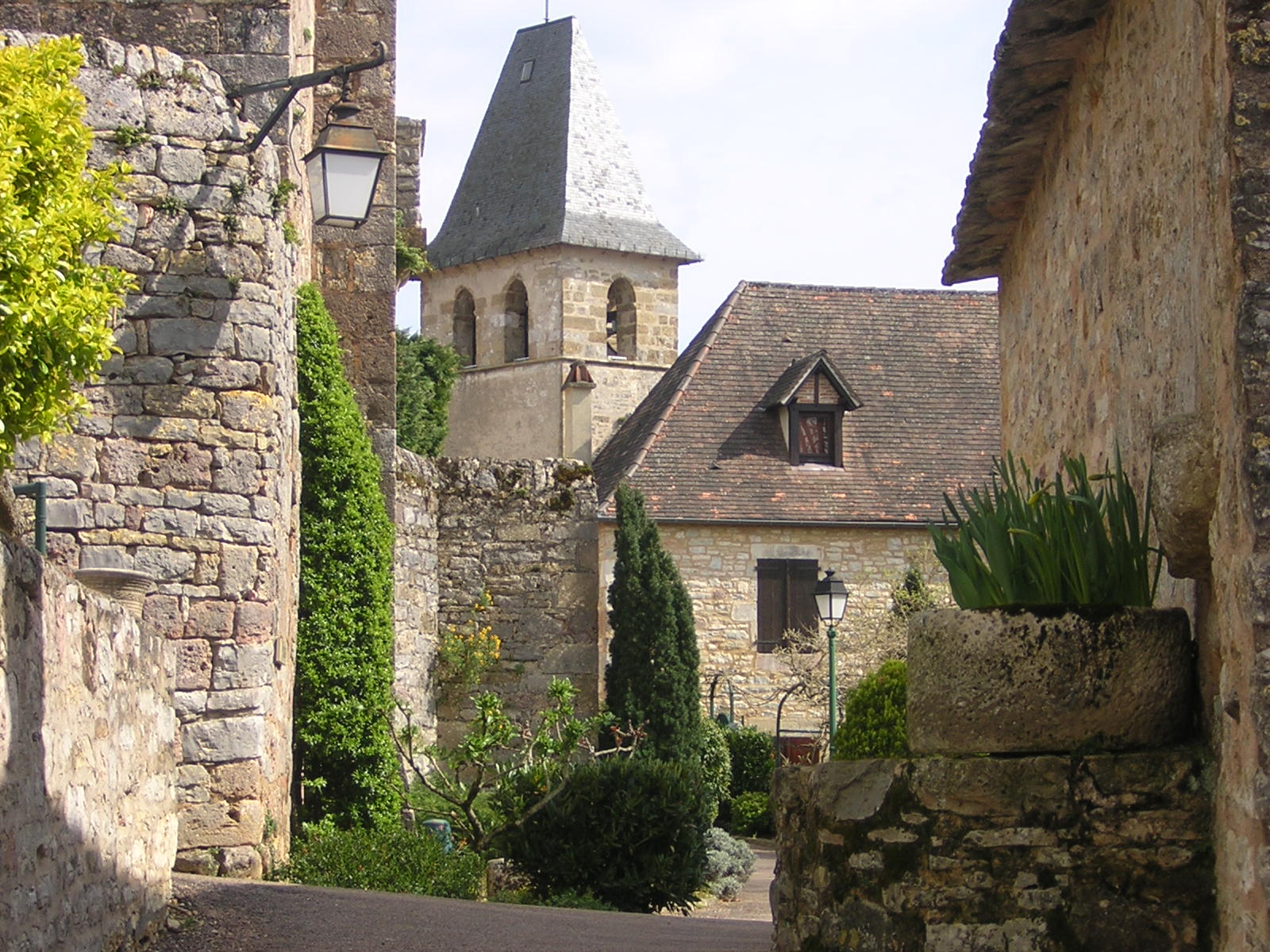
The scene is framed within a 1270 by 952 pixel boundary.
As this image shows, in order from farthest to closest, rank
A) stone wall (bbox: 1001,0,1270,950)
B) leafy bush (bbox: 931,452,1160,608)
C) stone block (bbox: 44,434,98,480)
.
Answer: stone block (bbox: 44,434,98,480) → leafy bush (bbox: 931,452,1160,608) → stone wall (bbox: 1001,0,1270,950)

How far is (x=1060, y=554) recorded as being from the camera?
4477 millimetres

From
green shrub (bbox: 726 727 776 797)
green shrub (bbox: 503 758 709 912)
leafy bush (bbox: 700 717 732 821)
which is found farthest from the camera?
green shrub (bbox: 726 727 776 797)

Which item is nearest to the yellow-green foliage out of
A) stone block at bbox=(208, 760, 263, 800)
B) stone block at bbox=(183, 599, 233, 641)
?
stone block at bbox=(183, 599, 233, 641)

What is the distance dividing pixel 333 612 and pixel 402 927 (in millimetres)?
4180

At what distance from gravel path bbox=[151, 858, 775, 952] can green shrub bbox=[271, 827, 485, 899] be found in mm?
636

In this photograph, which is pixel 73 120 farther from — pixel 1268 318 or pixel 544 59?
pixel 544 59

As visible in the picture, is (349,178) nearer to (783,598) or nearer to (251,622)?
(251,622)

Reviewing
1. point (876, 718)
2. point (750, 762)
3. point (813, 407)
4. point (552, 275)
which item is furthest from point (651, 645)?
point (552, 275)

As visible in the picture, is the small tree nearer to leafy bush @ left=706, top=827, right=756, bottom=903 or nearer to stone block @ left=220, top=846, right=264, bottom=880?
leafy bush @ left=706, top=827, right=756, bottom=903

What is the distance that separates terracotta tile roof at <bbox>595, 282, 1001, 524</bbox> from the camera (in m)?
21.6

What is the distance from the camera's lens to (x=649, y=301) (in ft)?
116

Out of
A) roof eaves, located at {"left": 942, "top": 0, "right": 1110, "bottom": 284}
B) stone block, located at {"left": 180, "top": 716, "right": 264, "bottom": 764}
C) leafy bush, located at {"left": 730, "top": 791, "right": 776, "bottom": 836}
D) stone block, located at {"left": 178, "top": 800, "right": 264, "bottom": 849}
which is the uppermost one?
roof eaves, located at {"left": 942, "top": 0, "right": 1110, "bottom": 284}

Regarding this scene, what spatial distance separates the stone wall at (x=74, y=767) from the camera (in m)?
4.45

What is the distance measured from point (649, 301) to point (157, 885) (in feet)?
96.0
